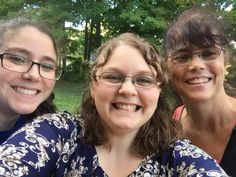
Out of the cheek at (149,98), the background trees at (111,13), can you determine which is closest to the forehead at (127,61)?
the cheek at (149,98)

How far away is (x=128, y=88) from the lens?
2.06 metres

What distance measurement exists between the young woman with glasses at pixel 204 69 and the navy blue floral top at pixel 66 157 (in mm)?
808

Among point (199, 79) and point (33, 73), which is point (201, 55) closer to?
point (199, 79)

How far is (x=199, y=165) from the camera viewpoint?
1890mm

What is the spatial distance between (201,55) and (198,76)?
0.16 metres

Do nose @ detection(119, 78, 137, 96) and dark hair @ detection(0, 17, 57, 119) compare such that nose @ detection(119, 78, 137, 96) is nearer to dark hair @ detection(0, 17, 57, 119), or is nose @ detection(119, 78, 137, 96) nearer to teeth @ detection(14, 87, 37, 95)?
teeth @ detection(14, 87, 37, 95)

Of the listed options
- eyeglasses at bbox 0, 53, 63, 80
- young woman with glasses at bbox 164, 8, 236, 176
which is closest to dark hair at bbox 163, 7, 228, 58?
young woman with glasses at bbox 164, 8, 236, 176

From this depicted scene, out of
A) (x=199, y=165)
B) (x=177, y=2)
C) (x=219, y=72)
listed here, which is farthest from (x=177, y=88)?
(x=177, y=2)

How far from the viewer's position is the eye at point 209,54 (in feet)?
9.26

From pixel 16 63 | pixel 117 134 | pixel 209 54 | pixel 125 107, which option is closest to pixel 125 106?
pixel 125 107

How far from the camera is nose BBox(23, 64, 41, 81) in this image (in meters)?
2.59

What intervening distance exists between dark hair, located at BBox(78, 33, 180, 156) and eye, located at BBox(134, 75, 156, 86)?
0.20 ft

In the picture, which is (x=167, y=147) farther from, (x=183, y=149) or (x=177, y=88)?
(x=177, y=88)

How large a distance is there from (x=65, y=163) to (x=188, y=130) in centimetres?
158
